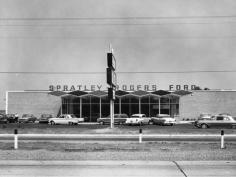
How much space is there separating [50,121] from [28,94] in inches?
626

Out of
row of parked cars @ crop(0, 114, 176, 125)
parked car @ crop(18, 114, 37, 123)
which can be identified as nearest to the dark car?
row of parked cars @ crop(0, 114, 176, 125)

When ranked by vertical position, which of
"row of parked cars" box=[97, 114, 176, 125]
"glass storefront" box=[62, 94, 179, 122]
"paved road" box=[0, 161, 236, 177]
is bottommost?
"paved road" box=[0, 161, 236, 177]

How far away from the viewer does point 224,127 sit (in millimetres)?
44125

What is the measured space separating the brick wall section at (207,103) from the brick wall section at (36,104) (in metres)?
20.9

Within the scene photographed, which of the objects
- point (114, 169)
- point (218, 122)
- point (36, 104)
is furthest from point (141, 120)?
point (114, 169)

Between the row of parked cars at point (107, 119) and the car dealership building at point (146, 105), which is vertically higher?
the car dealership building at point (146, 105)

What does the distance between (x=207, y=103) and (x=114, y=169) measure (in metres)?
60.6

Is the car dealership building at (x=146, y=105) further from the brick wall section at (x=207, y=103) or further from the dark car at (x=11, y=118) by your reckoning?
the dark car at (x=11, y=118)

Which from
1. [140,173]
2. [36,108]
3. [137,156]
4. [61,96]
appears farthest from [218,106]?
[140,173]

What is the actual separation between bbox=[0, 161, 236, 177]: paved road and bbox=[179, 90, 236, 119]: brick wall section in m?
57.9

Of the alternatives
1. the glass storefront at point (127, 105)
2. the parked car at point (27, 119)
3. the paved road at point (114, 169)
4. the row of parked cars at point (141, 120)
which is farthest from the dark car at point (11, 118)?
the paved road at point (114, 169)

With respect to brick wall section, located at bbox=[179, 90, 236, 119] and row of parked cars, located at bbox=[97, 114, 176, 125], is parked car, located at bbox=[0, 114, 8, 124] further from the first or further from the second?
brick wall section, located at bbox=[179, 90, 236, 119]

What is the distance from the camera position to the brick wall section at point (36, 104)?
238ft

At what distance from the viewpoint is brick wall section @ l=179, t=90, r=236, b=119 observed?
7075cm
